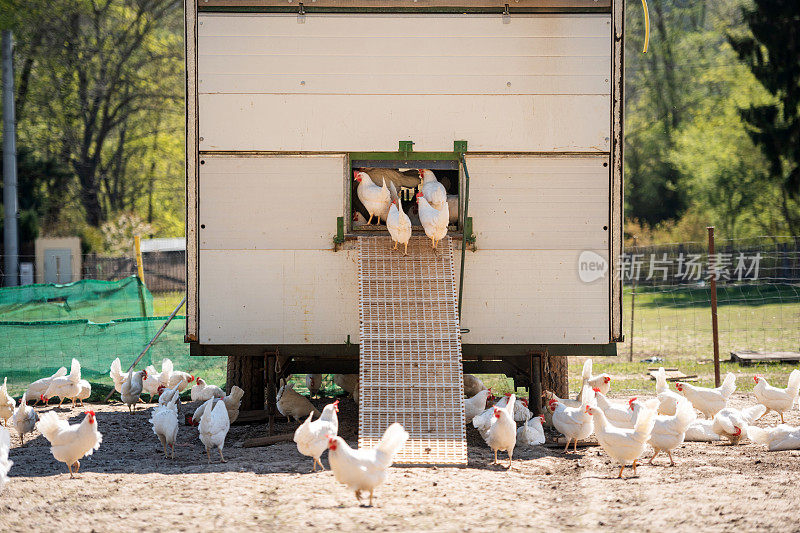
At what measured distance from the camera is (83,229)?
102ft

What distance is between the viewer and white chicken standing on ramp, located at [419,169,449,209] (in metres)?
8.35

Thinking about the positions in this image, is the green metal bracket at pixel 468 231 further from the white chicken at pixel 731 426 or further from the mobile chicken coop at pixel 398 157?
the white chicken at pixel 731 426

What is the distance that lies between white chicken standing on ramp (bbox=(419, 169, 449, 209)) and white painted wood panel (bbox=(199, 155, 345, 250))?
32.8 inches

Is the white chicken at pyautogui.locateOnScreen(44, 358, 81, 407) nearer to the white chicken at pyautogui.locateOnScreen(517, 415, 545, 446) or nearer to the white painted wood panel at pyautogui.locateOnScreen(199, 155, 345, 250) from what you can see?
the white painted wood panel at pyautogui.locateOnScreen(199, 155, 345, 250)

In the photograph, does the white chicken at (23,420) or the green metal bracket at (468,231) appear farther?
the white chicken at (23,420)

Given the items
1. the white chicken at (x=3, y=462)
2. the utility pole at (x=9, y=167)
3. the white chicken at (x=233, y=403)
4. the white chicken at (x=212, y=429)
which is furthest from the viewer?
the utility pole at (x=9, y=167)

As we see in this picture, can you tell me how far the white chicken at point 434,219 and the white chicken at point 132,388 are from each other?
163 inches

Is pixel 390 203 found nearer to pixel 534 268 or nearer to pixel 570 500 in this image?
pixel 534 268

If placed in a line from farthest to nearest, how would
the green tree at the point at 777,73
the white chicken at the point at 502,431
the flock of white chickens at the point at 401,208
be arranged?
the green tree at the point at 777,73
the flock of white chickens at the point at 401,208
the white chicken at the point at 502,431

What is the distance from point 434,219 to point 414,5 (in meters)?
2.04

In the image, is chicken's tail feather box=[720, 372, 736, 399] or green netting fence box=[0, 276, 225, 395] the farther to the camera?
green netting fence box=[0, 276, 225, 395]

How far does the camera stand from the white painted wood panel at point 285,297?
8.42 m

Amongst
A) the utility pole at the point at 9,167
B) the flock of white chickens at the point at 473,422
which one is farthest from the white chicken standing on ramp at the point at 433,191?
the utility pole at the point at 9,167

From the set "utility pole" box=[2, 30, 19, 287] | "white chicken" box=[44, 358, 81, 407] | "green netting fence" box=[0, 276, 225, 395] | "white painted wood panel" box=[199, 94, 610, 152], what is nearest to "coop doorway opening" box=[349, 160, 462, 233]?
"white painted wood panel" box=[199, 94, 610, 152]
